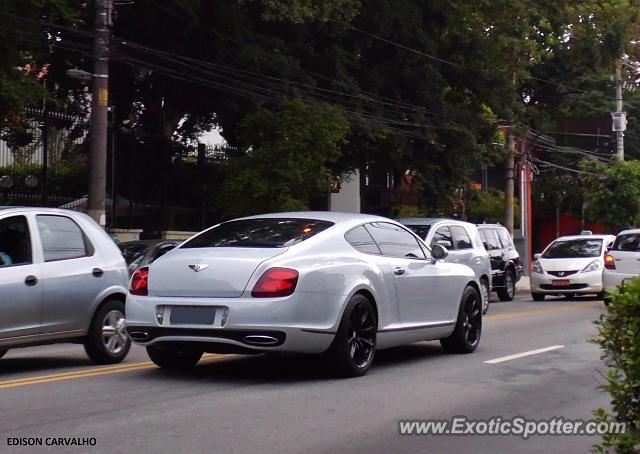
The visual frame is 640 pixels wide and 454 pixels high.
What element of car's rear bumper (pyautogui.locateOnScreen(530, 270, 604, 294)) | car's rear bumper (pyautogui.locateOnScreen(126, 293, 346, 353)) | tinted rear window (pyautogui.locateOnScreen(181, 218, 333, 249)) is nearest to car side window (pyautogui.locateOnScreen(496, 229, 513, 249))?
car's rear bumper (pyautogui.locateOnScreen(530, 270, 604, 294))

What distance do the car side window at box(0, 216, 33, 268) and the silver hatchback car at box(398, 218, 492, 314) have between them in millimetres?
8808

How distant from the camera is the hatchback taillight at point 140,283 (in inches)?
360

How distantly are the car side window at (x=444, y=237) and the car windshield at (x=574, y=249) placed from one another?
25.4 feet

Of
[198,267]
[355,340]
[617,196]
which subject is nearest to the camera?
[198,267]

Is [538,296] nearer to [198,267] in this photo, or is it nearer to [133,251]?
[133,251]

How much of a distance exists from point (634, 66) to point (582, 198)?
1408cm

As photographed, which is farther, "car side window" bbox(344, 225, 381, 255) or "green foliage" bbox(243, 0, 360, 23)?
"green foliage" bbox(243, 0, 360, 23)

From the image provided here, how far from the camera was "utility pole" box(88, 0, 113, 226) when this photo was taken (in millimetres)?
17625

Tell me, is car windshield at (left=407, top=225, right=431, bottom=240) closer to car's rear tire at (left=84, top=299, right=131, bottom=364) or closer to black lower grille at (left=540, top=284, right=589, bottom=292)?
black lower grille at (left=540, top=284, right=589, bottom=292)

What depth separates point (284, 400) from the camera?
8.19m

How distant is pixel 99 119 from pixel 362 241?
9175 mm

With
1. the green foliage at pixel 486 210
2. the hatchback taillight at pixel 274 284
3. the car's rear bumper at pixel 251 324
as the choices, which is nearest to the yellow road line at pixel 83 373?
the car's rear bumper at pixel 251 324

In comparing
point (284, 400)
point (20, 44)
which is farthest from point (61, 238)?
point (20, 44)

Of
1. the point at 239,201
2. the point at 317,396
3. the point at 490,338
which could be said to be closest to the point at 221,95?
the point at 239,201
